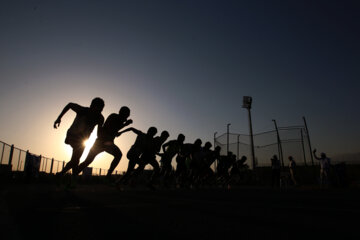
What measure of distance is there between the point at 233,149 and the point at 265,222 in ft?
55.1

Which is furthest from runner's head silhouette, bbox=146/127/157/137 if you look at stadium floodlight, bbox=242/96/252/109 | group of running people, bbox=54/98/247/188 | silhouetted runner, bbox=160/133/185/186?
stadium floodlight, bbox=242/96/252/109

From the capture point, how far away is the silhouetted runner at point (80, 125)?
16.1ft

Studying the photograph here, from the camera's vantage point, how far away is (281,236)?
1.49 metres

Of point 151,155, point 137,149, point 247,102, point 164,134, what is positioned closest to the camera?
point 137,149

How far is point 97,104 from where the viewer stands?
17.0 ft

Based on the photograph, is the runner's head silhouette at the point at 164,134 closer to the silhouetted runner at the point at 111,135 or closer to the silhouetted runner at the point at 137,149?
the silhouetted runner at the point at 137,149

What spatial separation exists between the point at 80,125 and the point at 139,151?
2.87m

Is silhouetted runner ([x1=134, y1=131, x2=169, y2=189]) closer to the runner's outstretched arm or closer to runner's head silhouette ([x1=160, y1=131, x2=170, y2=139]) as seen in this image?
runner's head silhouette ([x1=160, y1=131, x2=170, y2=139])

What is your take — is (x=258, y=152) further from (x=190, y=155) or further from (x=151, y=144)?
(x=151, y=144)

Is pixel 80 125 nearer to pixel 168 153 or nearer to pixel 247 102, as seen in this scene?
pixel 168 153

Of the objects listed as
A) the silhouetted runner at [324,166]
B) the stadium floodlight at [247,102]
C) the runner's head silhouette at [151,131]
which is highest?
the stadium floodlight at [247,102]

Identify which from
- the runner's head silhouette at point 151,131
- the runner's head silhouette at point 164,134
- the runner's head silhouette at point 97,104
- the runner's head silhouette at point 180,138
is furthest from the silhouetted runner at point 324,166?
the runner's head silhouette at point 97,104

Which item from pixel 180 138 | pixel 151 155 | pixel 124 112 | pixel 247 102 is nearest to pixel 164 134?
pixel 151 155

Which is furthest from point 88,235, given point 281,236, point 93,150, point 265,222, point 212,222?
point 93,150
